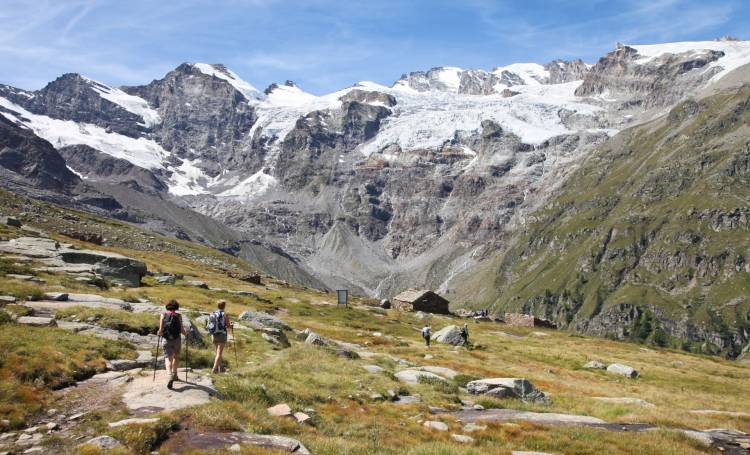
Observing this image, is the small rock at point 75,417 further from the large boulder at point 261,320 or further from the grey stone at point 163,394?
the large boulder at point 261,320

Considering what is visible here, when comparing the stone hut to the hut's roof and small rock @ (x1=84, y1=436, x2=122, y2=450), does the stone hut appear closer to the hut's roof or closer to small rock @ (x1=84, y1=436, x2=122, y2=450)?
the hut's roof

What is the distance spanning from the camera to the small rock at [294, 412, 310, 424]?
68.7 ft

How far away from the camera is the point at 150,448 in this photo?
51.0ft

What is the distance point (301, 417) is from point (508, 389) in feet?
56.7

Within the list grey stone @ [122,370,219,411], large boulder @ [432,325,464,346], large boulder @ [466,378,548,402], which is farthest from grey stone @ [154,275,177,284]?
grey stone @ [122,370,219,411]

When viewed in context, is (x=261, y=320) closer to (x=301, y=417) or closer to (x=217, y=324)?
(x=217, y=324)

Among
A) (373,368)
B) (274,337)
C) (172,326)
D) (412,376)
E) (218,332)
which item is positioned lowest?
(412,376)

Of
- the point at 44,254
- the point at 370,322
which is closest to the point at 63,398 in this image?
the point at 44,254

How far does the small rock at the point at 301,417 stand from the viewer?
20938 millimetres

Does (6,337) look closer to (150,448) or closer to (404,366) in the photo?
(150,448)

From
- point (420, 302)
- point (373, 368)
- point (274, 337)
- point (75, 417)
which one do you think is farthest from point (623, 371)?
point (420, 302)

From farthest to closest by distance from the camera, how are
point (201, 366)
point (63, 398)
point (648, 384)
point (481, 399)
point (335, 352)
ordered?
point (648, 384), point (335, 352), point (481, 399), point (201, 366), point (63, 398)

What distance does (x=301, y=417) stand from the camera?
21.2 meters

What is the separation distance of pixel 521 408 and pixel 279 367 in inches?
529
